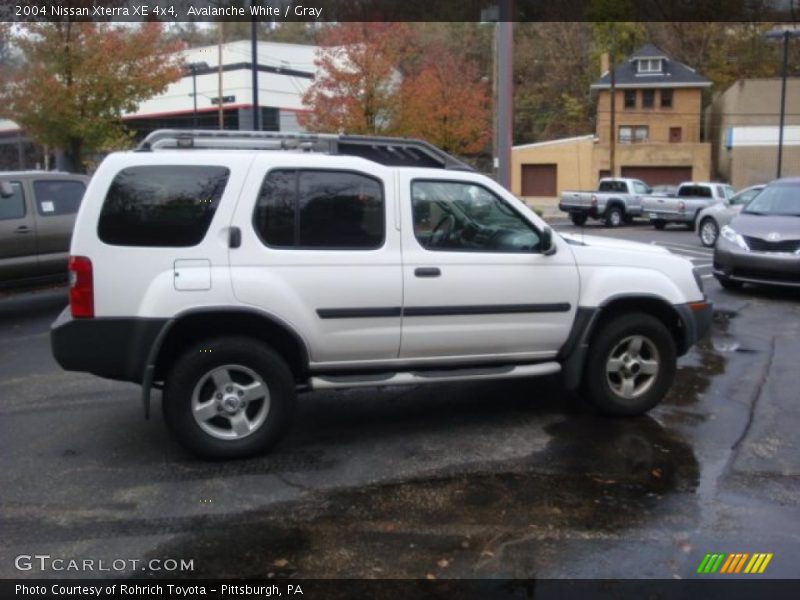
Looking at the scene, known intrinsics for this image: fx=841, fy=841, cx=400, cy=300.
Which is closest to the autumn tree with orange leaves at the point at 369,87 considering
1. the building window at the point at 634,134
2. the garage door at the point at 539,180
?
the garage door at the point at 539,180

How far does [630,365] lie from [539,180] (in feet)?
154

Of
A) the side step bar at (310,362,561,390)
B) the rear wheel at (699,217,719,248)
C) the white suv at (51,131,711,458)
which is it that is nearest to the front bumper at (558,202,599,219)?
the rear wheel at (699,217,719,248)

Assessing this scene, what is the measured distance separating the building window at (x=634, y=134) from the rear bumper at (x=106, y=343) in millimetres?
49693

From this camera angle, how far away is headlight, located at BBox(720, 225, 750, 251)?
39.5 feet

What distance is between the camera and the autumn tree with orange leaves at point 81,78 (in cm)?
1864

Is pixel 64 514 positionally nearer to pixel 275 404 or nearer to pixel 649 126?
pixel 275 404

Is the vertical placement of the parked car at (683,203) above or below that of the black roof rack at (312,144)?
below

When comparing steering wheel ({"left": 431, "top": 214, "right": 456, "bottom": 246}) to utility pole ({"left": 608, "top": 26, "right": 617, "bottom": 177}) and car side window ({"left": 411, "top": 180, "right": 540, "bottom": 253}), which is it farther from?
utility pole ({"left": 608, "top": 26, "right": 617, "bottom": 177})

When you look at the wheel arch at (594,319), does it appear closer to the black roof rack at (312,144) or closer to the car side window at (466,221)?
the car side window at (466,221)

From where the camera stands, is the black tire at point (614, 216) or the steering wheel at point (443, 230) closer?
the steering wheel at point (443, 230)

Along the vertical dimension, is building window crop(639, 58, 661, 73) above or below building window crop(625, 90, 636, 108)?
above

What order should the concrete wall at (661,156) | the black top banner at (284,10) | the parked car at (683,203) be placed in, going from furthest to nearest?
the concrete wall at (661,156) → the parked car at (683,203) → the black top banner at (284,10)

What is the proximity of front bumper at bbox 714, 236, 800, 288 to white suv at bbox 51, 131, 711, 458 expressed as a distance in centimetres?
583

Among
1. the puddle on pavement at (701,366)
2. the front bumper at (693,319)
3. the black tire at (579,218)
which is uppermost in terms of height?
the black tire at (579,218)
